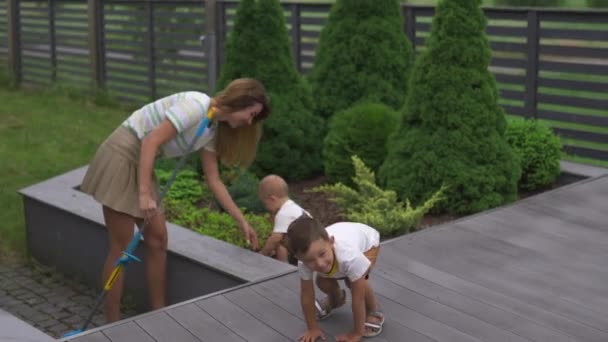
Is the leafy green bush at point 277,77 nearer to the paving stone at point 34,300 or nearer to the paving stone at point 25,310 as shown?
the paving stone at point 34,300

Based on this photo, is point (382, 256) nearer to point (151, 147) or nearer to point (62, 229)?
point (151, 147)

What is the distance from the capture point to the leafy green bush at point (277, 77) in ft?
25.2

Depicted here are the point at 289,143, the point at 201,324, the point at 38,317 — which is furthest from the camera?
the point at 289,143

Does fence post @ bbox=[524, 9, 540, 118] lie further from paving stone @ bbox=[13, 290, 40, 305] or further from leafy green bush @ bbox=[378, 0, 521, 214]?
paving stone @ bbox=[13, 290, 40, 305]

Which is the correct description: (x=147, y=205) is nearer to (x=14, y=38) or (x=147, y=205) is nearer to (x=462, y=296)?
(x=462, y=296)

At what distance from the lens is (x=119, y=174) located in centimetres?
470

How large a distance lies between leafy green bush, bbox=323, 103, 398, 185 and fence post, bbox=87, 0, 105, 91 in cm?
778

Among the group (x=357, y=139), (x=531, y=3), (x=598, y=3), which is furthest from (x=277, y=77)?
(x=598, y=3)

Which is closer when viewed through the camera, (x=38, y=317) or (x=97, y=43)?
(x=38, y=317)

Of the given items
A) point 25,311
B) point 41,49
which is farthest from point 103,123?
point 25,311

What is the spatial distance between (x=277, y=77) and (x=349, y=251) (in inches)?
166

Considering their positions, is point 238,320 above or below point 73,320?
above

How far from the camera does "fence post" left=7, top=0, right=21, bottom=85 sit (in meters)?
16.0

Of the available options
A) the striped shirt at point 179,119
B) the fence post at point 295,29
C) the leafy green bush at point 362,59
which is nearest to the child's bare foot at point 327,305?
the striped shirt at point 179,119
